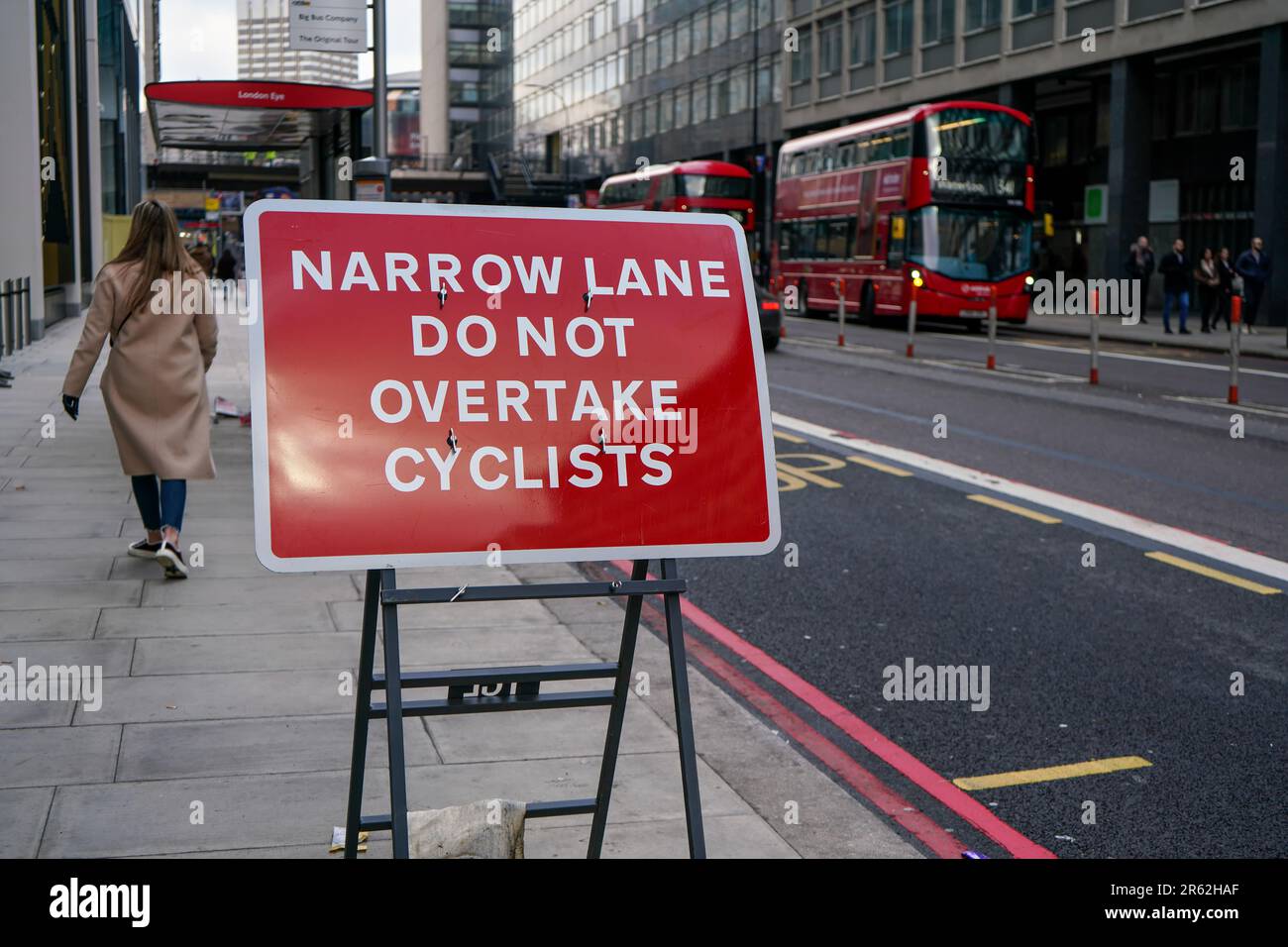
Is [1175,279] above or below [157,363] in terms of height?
above

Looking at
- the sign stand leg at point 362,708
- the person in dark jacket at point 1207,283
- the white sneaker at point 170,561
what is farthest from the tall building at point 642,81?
the sign stand leg at point 362,708

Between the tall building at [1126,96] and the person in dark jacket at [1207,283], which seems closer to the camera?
the person in dark jacket at [1207,283]

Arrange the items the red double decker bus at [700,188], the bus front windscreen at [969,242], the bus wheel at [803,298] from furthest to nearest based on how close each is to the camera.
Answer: the red double decker bus at [700,188] < the bus wheel at [803,298] < the bus front windscreen at [969,242]

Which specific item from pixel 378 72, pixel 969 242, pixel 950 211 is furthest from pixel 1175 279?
pixel 378 72

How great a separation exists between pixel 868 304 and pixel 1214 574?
23871 millimetres

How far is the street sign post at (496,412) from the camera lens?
3.13 meters

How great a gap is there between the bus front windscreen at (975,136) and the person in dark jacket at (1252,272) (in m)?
4.56

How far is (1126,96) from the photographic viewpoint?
1425 inches

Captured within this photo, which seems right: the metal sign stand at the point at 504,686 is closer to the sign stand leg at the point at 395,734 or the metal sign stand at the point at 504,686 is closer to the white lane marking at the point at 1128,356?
the sign stand leg at the point at 395,734

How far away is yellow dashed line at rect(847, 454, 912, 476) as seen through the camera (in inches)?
433

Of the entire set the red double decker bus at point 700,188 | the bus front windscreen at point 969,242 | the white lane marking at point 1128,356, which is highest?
the red double decker bus at point 700,188

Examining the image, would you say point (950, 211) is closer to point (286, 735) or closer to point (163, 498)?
point (163, 498)
